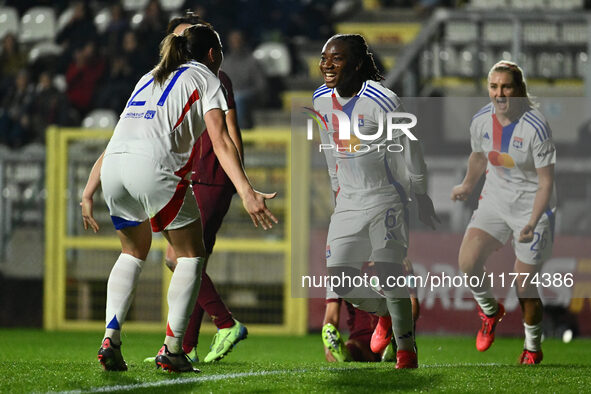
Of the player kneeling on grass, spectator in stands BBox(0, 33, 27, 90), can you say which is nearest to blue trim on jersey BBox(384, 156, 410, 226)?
the player kneeling on grass

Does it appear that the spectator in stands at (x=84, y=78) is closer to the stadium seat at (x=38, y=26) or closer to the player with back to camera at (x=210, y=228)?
the stadium seat at (x=38, y=26)

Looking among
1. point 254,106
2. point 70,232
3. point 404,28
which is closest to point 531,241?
point 70,232

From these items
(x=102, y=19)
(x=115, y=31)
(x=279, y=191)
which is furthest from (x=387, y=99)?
(x=102, y=19)

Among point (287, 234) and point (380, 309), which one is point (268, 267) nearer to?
point (287, 234)

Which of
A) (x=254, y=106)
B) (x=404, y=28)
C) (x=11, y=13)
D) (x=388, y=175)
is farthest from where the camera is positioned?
(x=11, y=13)

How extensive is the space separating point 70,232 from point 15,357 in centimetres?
386

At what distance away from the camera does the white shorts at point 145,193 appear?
503 cm

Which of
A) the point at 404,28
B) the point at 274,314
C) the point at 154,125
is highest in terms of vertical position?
the point at 404,28

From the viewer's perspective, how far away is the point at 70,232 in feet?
35.8

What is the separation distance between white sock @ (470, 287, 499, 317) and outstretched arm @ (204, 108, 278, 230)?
84.0 inches

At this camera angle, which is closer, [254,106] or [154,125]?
[154,125]

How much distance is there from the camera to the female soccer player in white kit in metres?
6.56

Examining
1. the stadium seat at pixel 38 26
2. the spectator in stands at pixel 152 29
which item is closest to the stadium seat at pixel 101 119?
the spectator in stands at pixel 152 29

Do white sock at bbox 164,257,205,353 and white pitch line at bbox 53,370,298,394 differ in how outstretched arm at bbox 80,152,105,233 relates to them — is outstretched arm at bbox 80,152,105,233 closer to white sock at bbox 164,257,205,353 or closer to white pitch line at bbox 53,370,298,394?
white sock at bbox 164,257,205,353
